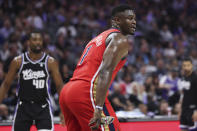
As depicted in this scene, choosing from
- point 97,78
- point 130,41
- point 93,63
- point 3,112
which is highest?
point 93,63

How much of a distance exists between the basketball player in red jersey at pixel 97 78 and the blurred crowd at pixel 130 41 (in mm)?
4591

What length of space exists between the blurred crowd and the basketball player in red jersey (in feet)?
15.1

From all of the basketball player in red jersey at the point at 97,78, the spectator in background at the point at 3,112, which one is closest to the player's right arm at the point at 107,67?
the basketball player in red jersey at the point at 97,78

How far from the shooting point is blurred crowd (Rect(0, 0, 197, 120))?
29.7 feet

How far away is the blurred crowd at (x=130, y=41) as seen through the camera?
9055 mm

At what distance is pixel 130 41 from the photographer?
12.2 m

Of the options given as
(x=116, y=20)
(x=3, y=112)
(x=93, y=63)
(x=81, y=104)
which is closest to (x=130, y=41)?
(x=3, y=112)

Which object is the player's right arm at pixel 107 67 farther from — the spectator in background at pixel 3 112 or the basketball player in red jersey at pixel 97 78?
the spectator in background at pixel 3 112

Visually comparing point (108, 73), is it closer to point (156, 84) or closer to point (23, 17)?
point (156, 84)

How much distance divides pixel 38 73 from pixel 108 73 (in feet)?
7.02

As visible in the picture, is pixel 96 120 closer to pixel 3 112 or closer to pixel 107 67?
pixel 107 67

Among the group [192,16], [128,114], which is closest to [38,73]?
[128,114]

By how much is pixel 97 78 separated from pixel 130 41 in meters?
9.00

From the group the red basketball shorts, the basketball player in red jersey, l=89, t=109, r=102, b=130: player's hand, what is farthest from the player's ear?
l=89, t=109, r=102, b=130: player's hand
